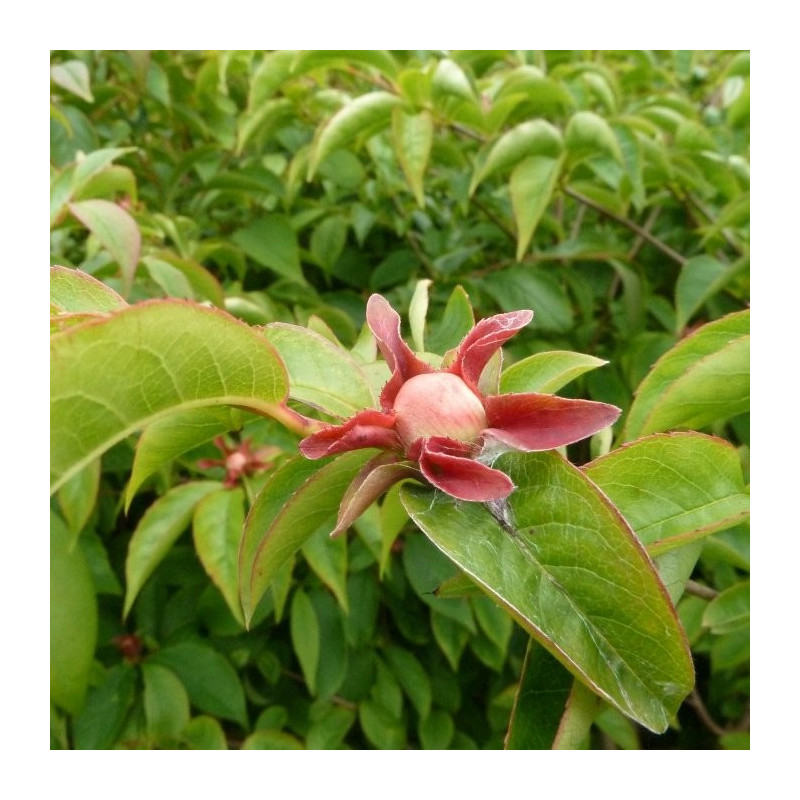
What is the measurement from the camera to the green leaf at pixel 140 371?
0.90 feet

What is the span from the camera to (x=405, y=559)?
36.6 inches

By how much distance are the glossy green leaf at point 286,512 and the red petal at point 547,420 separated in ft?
0.23

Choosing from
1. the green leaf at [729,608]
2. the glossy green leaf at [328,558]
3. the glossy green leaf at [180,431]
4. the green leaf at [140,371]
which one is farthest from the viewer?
the glossy green leaf at [328,558]

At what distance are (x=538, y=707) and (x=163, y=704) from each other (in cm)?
72

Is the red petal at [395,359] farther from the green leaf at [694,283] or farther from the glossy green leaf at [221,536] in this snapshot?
the green leaf at [694,283]

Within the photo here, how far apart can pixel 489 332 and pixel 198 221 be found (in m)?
0.90

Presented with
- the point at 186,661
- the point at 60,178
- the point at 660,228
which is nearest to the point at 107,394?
the point at 60,178

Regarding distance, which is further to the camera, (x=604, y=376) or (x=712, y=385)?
(x=604, y=376)

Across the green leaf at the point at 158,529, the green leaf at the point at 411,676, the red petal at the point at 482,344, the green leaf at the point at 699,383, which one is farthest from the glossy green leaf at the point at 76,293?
the green leaf at the point at 411,676

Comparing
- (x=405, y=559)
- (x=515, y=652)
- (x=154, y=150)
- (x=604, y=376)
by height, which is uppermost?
(x=154, y=150)

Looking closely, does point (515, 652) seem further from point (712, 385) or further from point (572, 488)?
point (572, 488)

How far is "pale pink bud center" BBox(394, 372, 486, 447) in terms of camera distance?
332 mm

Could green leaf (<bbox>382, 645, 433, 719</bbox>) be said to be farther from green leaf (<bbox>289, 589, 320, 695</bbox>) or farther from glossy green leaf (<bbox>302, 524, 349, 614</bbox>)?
glossy green leaf (<bbox>302, 524, 349, 614</bbox>)

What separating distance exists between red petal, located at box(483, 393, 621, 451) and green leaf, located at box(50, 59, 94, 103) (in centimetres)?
81
